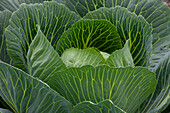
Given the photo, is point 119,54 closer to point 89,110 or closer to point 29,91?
point 89,110

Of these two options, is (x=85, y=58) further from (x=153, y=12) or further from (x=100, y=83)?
(x=153, y=12)

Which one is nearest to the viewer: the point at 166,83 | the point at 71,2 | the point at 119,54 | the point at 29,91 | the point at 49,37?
the point at 29,91

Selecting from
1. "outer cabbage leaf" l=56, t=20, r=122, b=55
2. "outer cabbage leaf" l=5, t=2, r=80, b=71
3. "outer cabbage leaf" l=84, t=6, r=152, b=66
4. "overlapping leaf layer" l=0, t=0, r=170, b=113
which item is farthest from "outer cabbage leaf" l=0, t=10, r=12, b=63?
"outer cabbage leaf" l=84, t=6, r=152, b=66

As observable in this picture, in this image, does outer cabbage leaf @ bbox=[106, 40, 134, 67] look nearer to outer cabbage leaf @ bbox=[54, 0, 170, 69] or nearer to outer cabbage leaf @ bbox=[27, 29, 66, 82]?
outer cabbage leaf @ bbox=[27, 29, 66, 82]

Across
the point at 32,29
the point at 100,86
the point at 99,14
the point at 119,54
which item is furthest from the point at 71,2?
the point at 100,86

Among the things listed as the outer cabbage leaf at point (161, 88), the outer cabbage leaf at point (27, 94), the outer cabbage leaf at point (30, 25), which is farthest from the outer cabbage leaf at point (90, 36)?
the outer cabbage leaf at point (27, 94)

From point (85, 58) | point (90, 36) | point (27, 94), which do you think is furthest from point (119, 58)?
point (27, 94)

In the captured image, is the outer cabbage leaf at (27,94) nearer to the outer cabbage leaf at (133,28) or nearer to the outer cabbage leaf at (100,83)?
the outer cabbage leaf at (100,83)
